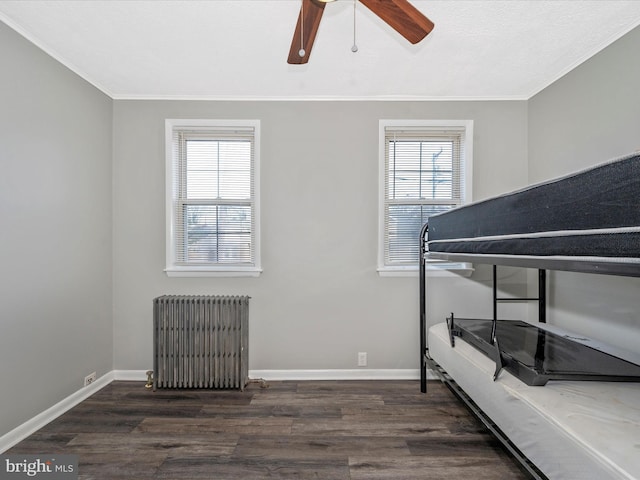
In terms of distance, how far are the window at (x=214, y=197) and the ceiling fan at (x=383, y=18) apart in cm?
151

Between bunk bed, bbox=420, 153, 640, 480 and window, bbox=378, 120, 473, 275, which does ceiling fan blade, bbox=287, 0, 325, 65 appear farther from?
window, bbox=378, 120, 473, 275

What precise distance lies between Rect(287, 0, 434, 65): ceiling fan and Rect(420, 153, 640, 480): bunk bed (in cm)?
80

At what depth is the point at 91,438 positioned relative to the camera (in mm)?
1900

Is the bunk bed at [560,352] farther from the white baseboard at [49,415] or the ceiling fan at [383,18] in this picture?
the white baseboard at [49,415]

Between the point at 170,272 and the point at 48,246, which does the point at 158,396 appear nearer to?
the point at 170,272

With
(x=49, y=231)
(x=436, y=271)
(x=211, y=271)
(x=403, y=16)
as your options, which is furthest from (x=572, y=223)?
(x=49, y=231)

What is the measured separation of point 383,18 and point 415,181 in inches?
69.0

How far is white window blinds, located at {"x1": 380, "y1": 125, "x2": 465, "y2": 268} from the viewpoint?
9.15 ft

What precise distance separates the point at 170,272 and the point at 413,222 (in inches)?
87.8

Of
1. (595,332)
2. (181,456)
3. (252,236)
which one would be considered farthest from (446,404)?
(252,236)

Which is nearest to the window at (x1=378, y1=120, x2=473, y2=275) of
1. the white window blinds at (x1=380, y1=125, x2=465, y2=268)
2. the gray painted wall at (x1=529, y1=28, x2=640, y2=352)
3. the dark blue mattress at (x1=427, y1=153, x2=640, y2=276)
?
the white window blinds at (x1=380, y1=125, x2=465, y2=268)

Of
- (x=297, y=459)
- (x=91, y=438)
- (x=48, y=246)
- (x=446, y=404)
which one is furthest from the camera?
(x=446, y=404)

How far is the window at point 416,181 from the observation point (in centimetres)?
278

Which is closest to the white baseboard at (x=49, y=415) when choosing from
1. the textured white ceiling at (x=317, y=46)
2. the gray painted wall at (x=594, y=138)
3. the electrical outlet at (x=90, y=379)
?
the electrical outlet at (x=90, y=379)
